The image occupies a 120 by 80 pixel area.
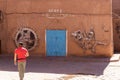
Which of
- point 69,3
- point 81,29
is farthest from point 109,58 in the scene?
point 69,3

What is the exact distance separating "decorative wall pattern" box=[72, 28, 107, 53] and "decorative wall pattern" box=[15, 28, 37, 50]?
2907 millimetres

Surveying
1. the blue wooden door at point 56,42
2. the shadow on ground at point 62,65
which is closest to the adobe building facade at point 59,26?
the blue wooden door at point 56,42

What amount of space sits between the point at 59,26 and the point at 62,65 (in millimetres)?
4456

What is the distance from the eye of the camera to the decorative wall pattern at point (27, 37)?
1063 inches

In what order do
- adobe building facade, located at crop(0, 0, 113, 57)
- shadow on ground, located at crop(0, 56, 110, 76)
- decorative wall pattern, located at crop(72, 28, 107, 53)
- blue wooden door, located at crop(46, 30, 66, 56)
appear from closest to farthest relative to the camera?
shadow on ground, located at crop(0, 56, 110, 76)
adobe building facade, located at crop(0, 0, 113, 57)
decorative wall pattern, located at crop(72, 28, 107, 53)
blue wooden door, located at crop(46, 30, 66, 56)

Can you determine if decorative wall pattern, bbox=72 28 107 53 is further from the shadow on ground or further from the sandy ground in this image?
the sandy ground

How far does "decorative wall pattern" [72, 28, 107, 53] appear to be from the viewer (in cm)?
2628

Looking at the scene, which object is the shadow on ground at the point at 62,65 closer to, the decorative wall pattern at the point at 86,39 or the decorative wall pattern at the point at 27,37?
the decorative wall pattern at the point at 27,37

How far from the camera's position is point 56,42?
87.5ft

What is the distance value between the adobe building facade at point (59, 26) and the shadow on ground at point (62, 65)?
116 centimetres

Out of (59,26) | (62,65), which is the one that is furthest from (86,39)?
(62,65)

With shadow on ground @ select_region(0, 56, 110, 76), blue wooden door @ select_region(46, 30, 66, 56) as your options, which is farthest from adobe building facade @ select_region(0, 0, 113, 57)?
shadow on ground @ select_region(0, 56, 110, 76)

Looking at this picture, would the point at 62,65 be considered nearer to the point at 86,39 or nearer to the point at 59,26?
the point at 86,39

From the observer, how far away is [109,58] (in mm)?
25406
